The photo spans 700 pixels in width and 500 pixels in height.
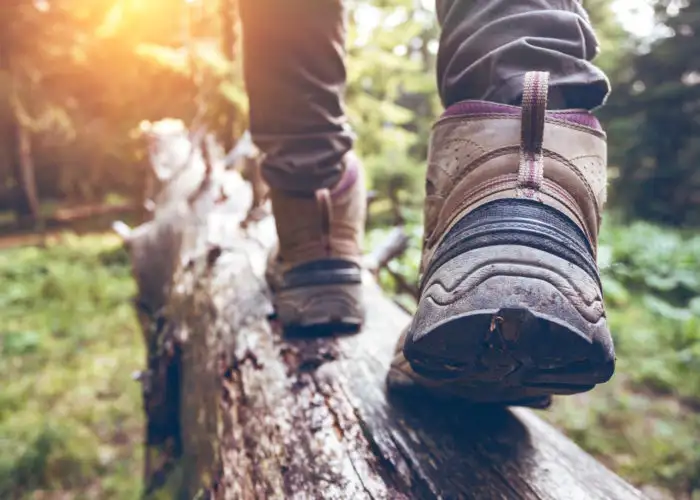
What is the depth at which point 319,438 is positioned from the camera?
1.03 m

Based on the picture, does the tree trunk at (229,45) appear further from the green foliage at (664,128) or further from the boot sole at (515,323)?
the green foliage at (664,128)

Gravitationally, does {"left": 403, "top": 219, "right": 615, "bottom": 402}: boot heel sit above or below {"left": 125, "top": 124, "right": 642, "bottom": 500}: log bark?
above

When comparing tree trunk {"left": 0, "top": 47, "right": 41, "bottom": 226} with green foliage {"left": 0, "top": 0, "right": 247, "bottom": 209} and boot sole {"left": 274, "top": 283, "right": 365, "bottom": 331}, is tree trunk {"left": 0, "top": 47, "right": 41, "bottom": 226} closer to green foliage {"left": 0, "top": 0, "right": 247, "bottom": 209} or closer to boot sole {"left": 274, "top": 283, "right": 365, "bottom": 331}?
green foliage {"left": 0, "top": 0, "right": 247, "bottom": 209}

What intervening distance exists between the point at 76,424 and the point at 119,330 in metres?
1.47

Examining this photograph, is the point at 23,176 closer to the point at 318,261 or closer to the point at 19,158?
the point at 19,158

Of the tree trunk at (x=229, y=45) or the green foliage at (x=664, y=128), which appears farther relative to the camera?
the green foliage at (x=664, y=128)

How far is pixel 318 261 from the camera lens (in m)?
1.40

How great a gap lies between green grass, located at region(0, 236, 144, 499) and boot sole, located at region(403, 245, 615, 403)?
2.20 meters

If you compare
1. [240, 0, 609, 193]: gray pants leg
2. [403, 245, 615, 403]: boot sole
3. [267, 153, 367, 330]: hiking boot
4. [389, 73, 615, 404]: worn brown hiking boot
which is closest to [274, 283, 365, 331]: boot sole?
[267, 153, 367, 330]: hiking boot

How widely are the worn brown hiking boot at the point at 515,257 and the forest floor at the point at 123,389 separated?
82cm

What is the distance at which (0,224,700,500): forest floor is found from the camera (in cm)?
244

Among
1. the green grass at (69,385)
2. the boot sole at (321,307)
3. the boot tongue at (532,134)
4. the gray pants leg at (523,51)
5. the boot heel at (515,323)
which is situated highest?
the gray pants leg at (523,51)

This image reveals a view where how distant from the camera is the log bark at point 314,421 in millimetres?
904

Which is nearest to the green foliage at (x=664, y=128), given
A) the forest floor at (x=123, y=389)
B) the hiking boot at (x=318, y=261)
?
the forest floor at (x=123, y=389)
